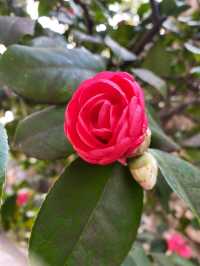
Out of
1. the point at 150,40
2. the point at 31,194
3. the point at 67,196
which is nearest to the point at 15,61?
the point at 67,196

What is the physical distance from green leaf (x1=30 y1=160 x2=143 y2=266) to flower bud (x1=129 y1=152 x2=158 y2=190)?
0.8 inches

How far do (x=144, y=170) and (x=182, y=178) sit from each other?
6 centimetres

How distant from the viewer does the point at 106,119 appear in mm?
480

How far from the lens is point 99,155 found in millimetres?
458

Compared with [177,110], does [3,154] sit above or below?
above

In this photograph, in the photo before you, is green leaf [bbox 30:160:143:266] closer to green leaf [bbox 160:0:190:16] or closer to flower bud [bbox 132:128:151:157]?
flower bud [bbox 132:128:151:157]

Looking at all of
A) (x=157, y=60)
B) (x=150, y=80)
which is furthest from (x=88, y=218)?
(x=157, y=60)

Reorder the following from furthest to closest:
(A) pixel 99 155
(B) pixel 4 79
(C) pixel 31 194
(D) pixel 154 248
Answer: (C) pixel 31 194 → (D) pixel 154 248 → (B) pixel 4 79 → (A) pixel 99 155

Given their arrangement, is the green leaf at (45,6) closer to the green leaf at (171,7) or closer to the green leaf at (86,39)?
the green leaf at (86,39)

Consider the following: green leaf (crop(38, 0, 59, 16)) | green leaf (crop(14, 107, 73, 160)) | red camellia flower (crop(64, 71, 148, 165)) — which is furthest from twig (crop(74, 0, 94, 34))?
red camellia flower (crop(64, 71, 148, 165))

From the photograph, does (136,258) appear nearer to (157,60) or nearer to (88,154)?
(88,154)

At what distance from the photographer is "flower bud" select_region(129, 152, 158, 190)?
0.50m

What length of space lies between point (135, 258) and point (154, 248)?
0.63 m

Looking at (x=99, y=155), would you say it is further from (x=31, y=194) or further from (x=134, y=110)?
(x=31, y=194)
